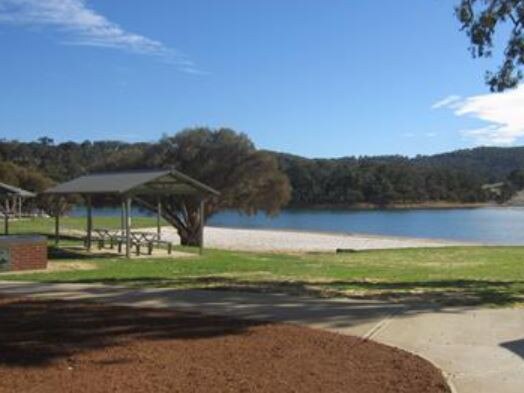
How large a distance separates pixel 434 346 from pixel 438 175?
463ft

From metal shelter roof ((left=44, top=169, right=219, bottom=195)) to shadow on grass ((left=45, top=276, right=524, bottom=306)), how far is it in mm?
10638

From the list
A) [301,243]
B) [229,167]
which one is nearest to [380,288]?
[229,167]

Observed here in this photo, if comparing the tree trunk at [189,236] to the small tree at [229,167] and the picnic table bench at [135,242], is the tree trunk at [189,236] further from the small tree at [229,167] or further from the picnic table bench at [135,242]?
the picnic table bench at [135,242]

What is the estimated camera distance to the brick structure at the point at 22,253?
755 inches

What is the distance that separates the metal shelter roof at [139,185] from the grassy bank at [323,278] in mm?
3142

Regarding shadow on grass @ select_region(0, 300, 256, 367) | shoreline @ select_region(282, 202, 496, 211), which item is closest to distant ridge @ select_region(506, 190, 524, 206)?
shoreline @ select_region(282, 202, 496, 211)

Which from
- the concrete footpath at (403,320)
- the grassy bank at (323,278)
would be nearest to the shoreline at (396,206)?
the grassy bank at (323,278)

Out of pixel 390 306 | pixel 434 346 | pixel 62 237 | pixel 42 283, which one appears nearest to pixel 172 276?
pixel 42 283

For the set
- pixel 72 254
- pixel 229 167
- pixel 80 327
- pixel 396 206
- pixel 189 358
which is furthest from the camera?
pixel 396 206

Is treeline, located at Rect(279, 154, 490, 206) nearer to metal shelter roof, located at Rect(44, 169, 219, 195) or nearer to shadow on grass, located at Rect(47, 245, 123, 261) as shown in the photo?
metal shelter roof, located at Rect(44, 169, 219, 195)

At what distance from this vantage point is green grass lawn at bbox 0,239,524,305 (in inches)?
568

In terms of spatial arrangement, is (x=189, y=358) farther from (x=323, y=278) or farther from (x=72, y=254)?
(x=72, y=254)

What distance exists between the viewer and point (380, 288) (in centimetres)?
1562

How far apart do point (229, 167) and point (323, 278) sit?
2763 cm
